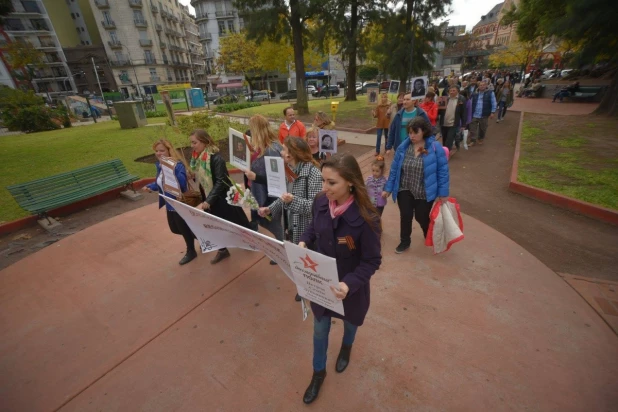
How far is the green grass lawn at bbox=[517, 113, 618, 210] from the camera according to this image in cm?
567

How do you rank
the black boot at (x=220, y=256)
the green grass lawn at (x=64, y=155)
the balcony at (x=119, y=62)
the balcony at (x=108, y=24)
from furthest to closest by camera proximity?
the balcony at (x=119, y=62)
the balcony at (x=108, y=24)
the green grass lawn at (x=64, y=155)
the black boot at (x=220, y=256)

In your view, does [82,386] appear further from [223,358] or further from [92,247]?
[92,247]

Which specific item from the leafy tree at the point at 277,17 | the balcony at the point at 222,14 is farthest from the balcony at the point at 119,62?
the leafy tree at the point at 277,17

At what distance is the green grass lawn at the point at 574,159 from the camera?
18.6ft

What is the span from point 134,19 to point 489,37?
292ft

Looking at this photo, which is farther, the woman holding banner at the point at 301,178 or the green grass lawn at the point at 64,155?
the green grass lawn at the point at 64,155

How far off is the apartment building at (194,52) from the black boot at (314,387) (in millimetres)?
72628

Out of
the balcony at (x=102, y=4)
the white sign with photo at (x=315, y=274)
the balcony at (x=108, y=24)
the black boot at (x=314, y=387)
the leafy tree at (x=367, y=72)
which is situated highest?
the balcony at (x=102, y=4)

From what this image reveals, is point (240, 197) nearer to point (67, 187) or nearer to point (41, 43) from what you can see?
point (67, 187)

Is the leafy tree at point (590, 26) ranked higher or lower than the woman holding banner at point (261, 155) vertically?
higher

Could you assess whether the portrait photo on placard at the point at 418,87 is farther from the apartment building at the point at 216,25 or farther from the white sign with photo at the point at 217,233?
the apartment building at the point at 216,25

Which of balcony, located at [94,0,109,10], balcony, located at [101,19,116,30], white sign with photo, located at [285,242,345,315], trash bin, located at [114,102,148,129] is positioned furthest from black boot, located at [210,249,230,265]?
balcony, located at [94,0,109,10]

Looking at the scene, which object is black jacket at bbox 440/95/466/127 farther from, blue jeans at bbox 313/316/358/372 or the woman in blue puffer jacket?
blue jeans at bbox 313/316/358/372

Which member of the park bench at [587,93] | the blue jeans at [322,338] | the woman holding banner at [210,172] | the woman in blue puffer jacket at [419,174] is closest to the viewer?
the blue jeans at [322,338]
